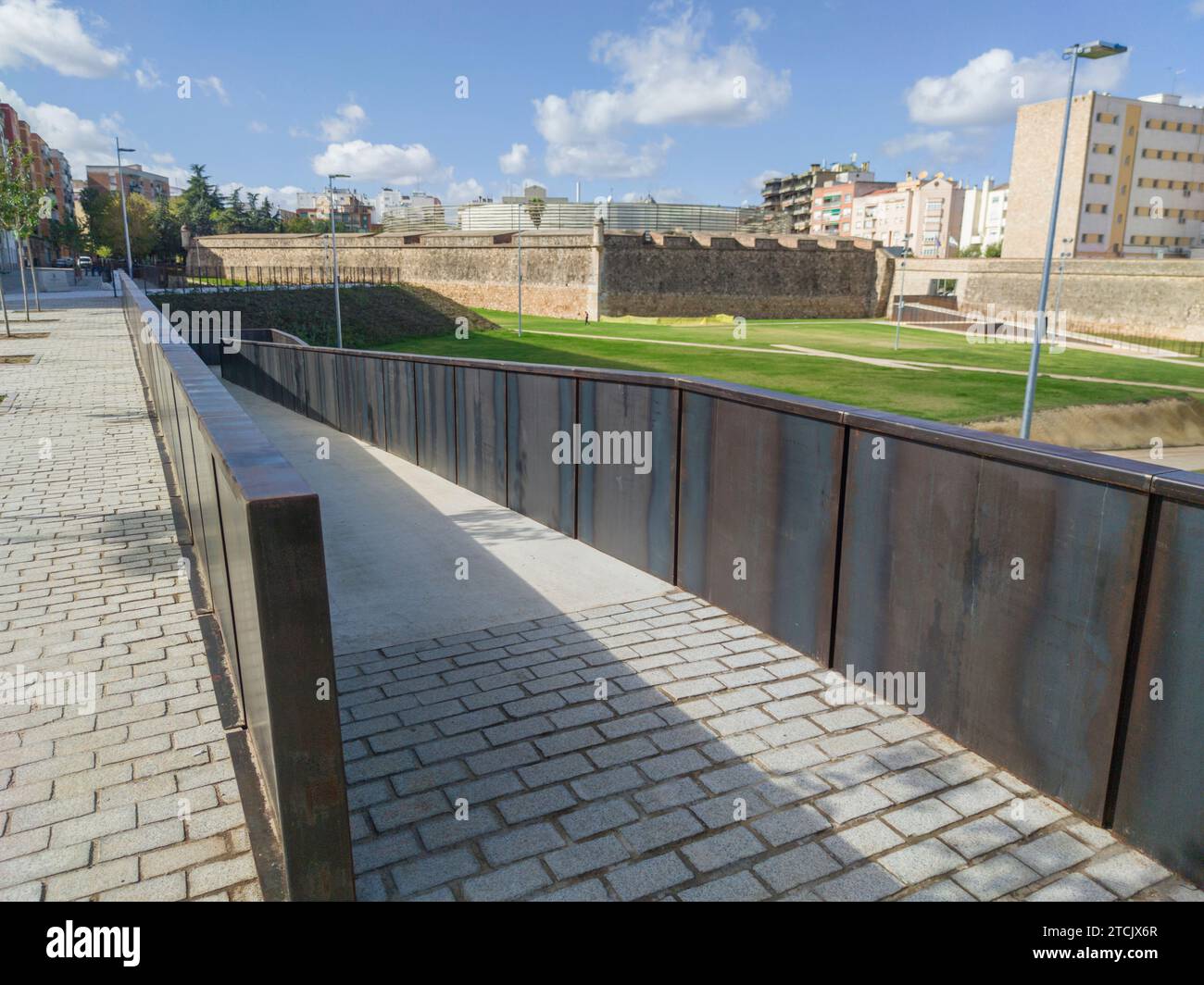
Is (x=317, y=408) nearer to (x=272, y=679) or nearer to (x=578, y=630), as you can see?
(x=578, y=630)

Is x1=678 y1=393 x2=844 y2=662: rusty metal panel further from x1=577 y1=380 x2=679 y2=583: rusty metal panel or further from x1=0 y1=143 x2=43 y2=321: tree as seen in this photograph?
x1=0 y1=143 x2=43 y2=321: tree

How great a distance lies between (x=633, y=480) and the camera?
782 cm

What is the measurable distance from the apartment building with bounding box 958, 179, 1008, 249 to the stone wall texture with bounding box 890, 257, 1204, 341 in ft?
232

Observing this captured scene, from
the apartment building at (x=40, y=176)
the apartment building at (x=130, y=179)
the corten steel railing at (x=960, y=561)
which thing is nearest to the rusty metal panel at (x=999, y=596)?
the corten steel railing at (x=960, y=561)

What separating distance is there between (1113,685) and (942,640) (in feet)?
3.34

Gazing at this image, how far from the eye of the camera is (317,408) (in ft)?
56.4

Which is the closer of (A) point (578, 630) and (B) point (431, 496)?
(A) point (578, 630)

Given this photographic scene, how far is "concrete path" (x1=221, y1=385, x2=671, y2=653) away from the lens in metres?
6.81

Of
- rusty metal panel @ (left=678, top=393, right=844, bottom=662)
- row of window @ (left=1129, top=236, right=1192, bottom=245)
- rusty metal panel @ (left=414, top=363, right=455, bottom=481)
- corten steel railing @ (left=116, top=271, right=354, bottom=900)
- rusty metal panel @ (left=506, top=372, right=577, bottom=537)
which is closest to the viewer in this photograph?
corten steel railing @ (left=116, top=271, right=354, bottom=900)

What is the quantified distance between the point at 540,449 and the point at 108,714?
5.14 meters

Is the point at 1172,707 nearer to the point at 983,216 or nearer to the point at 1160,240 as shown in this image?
the point at 1160,240

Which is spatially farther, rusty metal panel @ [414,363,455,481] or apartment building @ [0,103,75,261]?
apartment building @ [0,103,75,261]

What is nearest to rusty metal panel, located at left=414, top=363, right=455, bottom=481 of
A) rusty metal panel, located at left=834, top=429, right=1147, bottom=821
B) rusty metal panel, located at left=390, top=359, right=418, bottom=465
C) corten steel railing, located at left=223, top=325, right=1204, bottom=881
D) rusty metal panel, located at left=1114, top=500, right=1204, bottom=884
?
rusty metal panel, located at left=390, top=359, right=418, bottom=465
